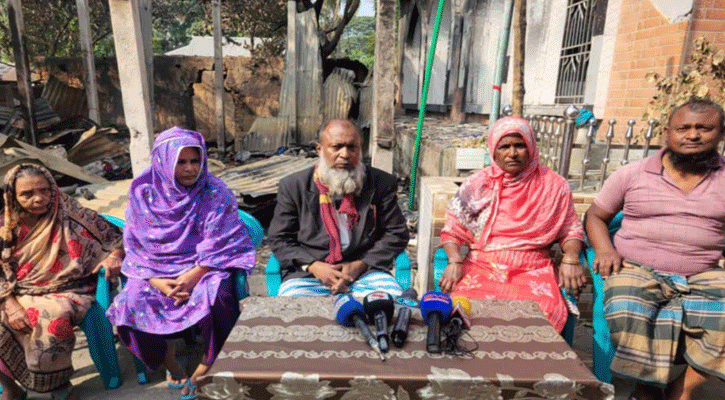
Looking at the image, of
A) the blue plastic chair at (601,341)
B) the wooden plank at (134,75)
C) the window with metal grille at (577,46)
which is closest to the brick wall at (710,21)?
the window with metal grille at (577,46)

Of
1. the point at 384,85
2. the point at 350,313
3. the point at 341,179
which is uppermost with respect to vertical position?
the point at 384,85

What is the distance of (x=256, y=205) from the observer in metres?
5.18

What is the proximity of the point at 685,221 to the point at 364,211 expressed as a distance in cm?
170

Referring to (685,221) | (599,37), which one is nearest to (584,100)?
(599,37)

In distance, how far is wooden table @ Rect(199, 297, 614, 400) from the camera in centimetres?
155

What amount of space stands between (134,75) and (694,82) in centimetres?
457

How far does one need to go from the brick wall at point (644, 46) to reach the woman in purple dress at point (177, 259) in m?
4.09

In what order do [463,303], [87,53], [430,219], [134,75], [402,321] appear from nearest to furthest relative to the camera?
1. [402,321]
2. [463,303]
3. [430,219]
4. [134,75]
5. [87,53]

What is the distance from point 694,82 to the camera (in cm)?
383

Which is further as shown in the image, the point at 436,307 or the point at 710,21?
the point at 710,21

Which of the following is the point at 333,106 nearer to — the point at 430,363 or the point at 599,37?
the point at 599,37

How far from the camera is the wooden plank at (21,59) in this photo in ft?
21.5

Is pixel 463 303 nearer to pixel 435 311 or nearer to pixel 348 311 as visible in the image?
pixel 435 311

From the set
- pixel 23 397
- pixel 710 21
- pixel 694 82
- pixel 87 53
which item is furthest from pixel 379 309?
pixel 87 53
